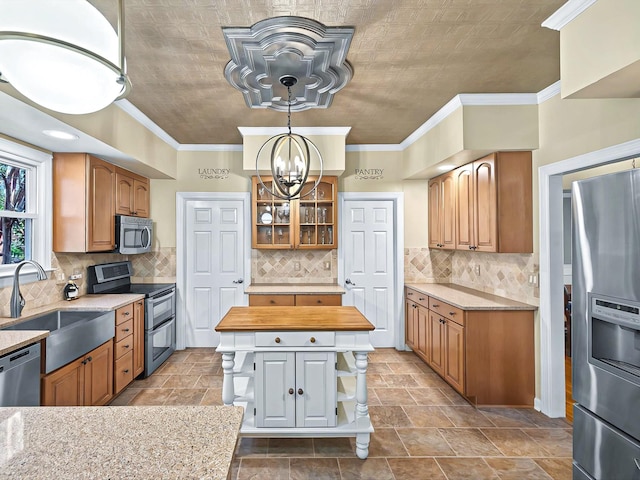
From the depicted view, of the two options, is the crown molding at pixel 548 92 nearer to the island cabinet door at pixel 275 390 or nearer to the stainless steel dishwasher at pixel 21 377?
the island cabinet door at pixel 275 390

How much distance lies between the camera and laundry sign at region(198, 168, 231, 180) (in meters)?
4.68

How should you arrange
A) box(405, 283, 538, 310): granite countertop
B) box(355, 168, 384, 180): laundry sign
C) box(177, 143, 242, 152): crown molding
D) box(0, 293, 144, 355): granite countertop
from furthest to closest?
box(355, 168, 384, 180): laundry sign → box(177, 143, 242, 152): crown molding → box(405, 283, 538, 310): granite countertop → box(0, 293, 144, 355): granite countertop

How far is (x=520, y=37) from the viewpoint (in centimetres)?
216

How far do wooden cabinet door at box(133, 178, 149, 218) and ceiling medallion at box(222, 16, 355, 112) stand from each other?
2.02 meters

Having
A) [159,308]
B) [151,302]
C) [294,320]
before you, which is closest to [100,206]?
[151,302]

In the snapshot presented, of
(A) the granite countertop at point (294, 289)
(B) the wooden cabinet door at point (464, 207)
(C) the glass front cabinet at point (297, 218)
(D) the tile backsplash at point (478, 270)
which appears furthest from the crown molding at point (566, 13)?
(A) the granite countertop at point (294, 289)

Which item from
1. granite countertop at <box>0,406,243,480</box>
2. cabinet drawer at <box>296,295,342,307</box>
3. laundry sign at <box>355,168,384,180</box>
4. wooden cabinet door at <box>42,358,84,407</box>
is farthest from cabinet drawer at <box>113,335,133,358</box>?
laundry sign at <box>355,168,384,180</box>

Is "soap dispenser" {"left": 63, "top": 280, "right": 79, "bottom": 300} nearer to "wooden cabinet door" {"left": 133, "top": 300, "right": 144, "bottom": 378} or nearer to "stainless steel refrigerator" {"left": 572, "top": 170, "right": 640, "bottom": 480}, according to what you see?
"wooden cabinet door" {"left": 133, "top": 300, "right": 144, "bottom": 378}

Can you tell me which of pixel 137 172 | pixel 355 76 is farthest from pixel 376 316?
pixel 137 172

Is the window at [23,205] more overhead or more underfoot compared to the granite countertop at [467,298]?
more overhead

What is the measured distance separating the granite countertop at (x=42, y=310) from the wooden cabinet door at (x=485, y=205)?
337 centimetres

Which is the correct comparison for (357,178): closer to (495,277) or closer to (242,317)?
(495,277)

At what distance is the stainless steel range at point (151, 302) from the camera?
12.2 ft

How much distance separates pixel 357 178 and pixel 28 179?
11.4 ft
